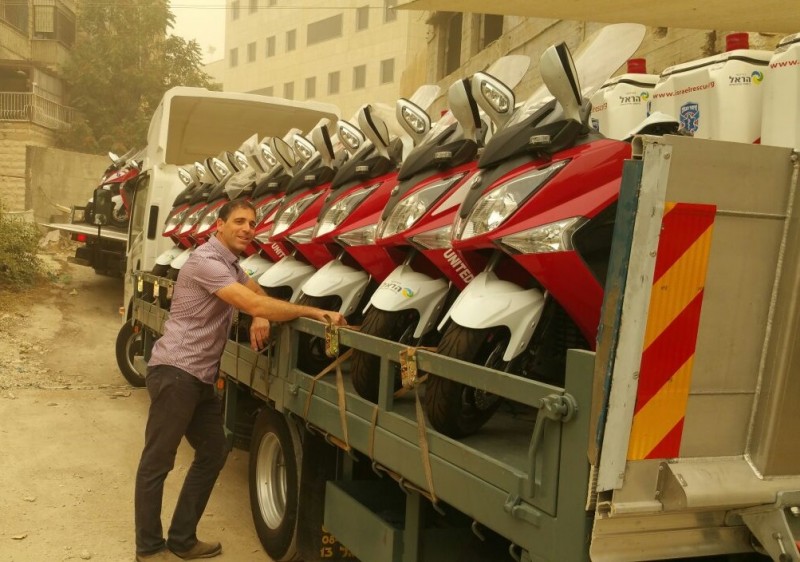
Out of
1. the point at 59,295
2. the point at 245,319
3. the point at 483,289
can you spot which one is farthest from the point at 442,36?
the point at 483,289

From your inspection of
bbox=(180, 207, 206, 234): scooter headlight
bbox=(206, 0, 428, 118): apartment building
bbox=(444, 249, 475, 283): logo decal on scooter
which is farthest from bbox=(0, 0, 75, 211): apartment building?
bbox=(444, 249, 475, 283): logo decal on scooter

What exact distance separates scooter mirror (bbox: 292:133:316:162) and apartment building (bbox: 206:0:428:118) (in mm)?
24608

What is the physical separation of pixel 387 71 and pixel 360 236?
117 ft

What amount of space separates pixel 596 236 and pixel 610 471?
113 centimetres

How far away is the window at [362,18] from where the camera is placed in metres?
40.4

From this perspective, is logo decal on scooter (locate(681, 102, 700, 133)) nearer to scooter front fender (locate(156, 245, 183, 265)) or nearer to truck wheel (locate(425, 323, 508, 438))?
truck wheel (locate(425, 323, 508, 438))

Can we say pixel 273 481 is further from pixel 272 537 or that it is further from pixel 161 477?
pixel 161 477

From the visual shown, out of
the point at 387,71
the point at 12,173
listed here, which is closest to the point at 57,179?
the point at 12,173

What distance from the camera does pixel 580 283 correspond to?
296cm

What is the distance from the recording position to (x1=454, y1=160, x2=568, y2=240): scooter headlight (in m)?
3.13

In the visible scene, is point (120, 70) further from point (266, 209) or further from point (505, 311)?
point (505, 311)

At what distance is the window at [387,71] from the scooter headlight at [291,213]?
33733 mm

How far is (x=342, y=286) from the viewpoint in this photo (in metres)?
4.47

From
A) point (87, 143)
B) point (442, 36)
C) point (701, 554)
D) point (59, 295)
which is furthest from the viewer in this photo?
point (87, 143)
